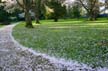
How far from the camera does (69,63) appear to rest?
9.84 m

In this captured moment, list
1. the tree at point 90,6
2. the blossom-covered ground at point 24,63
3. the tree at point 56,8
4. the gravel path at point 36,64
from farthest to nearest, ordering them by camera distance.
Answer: the tree at point 56,8 < the tree at point 90,6 < the blossom-covered ground at point 24,63 < the gravel path at point 36,64

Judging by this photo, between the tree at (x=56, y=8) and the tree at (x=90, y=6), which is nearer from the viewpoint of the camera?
the tree at (x=90, y=6)

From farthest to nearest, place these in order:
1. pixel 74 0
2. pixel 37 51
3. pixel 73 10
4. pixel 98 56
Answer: pixel 73 10, pixel 74 0, pixel 37 51, pixel 98 56

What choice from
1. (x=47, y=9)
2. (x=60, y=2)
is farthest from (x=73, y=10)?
(x=47, y=9)

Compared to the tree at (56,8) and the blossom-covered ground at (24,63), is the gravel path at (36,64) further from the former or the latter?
the tree at (56,8)

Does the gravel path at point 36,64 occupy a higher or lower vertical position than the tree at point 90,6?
higher

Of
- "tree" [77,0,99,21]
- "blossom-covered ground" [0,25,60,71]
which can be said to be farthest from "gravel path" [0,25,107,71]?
"tree" [77,0,99,21]

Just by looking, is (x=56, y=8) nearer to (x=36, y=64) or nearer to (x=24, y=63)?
(x=24, y=63)

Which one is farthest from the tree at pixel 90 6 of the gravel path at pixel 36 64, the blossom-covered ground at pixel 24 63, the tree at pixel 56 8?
the gravel path at pixel 36 64

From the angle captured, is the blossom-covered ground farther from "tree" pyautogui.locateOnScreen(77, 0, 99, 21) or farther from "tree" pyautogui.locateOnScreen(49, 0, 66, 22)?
"tree" pyautogui.locateOnScreen(49, 0, 66, 22)

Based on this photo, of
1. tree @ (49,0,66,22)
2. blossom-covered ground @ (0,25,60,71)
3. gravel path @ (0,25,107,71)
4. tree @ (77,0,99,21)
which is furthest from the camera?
tree @ (49,0,66,22)

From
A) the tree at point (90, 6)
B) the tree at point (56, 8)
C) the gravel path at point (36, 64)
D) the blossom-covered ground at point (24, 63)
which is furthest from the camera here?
the tree at point (56, 8)

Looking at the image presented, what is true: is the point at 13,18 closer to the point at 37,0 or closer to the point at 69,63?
the point at 37,0

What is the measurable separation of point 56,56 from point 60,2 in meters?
56.9
